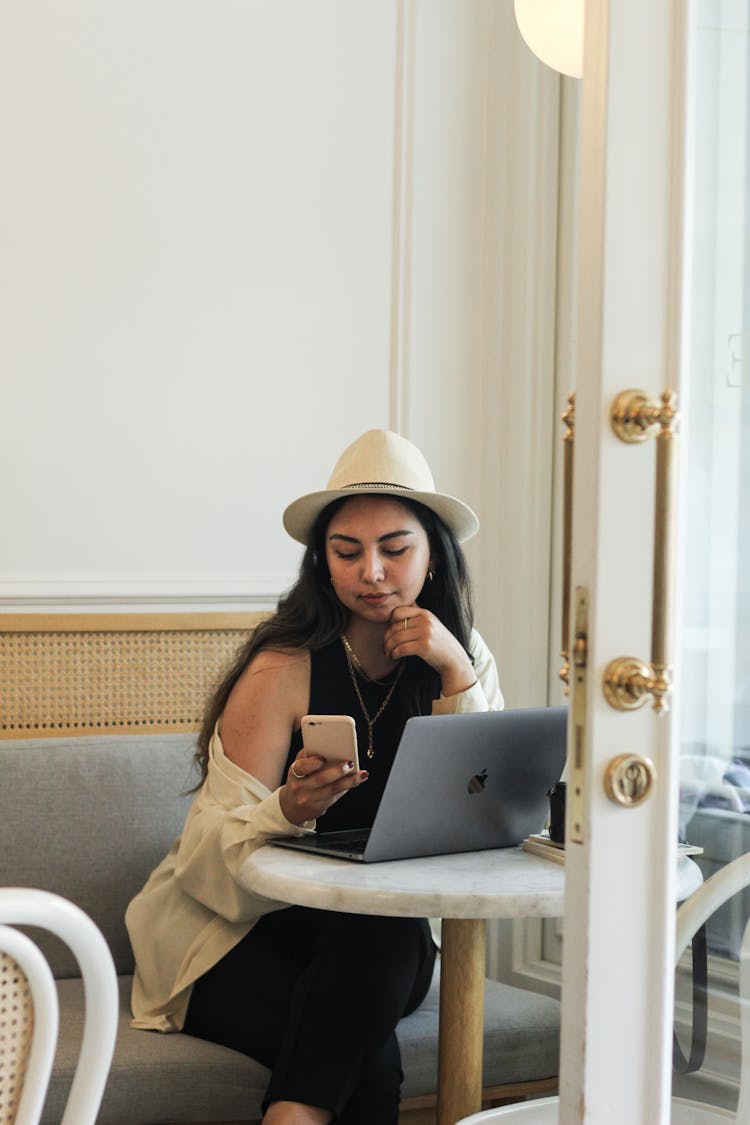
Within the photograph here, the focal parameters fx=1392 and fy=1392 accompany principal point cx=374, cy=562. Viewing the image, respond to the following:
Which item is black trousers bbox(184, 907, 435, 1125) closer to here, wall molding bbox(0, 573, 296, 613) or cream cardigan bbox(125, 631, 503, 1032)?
cream cardigan bbox(125, 631, 503, 1032)

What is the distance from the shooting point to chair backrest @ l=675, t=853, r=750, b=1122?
1377mm

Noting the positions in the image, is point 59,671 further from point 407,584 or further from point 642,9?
point 642,9

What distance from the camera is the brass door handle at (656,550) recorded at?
4.17ft

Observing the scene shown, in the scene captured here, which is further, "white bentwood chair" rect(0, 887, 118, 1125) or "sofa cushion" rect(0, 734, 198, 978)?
"sofa cushion" rect(0, 734, 198, 978)

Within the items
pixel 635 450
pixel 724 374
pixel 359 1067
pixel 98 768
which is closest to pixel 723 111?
pixel 724 374

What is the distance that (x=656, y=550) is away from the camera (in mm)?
1287

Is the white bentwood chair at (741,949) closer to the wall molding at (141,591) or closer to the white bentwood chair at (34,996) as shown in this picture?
the white bentwood chair at (34,996)

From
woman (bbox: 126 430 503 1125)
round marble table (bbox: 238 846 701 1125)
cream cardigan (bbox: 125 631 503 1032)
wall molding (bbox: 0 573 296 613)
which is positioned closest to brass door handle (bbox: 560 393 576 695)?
A: round marble table (bbox: 238 846 701 1125)

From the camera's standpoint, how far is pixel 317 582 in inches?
91.6

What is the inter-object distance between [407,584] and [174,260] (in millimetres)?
1090

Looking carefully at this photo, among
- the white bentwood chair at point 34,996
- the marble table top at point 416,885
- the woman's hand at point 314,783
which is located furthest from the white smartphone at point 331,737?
the white bentwood chair at point 34,996

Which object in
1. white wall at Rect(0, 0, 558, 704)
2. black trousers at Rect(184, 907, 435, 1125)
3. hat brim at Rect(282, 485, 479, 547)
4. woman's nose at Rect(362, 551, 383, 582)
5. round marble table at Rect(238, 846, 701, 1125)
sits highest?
white wall at Rect(0, 0, 558, 704)

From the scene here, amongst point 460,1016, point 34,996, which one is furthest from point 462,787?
point 34,996

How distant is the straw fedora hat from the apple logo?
1.72 feet
